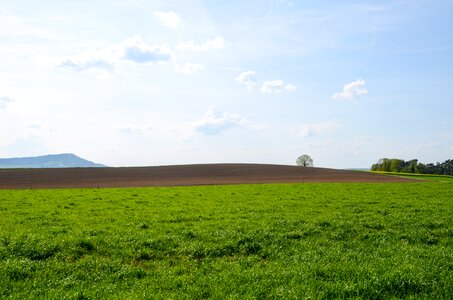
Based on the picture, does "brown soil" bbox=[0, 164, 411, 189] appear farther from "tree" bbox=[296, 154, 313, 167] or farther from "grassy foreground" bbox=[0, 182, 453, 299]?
"tree" bbox=[296, 154, 313, 167]

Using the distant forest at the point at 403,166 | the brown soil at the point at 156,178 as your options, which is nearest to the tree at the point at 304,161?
the distant forest at the point at 403,166

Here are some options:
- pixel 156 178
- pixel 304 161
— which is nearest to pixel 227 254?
pixel 156 178

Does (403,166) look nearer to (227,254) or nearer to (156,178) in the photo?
(156,178)

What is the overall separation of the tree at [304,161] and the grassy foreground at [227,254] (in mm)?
132935

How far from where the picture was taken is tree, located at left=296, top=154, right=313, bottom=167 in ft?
511

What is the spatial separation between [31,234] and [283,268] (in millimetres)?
11249

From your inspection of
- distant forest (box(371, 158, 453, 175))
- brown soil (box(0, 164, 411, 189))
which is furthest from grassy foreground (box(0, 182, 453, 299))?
distant forest (box(371, 158, 453, 175))

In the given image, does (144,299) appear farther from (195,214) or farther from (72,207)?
(72,207)

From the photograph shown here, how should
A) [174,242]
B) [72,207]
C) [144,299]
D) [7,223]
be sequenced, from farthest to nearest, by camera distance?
1. [72,207]
2. [7,223]
3. [174,242]
4. [144,299]

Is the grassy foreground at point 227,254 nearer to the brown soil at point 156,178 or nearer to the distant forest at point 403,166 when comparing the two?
A: the brown soil at point 156,178

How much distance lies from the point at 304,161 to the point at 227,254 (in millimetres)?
145695

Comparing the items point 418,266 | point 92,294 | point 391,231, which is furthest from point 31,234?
point 391,231

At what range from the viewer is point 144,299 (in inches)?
384

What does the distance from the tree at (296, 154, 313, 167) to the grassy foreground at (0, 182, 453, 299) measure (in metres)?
133
